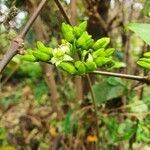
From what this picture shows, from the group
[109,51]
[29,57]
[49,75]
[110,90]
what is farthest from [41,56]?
[49,75]

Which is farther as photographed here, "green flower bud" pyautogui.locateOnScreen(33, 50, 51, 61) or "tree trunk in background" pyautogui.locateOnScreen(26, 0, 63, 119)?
"tree trunk in background" pyautogui.locateOnScreen(26, 0, 63, 119)

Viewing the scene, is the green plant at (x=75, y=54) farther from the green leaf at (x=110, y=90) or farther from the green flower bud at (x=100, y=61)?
the green leaf at (x=110, y=90)

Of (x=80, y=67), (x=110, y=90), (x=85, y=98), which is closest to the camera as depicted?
(x=80, y=67)

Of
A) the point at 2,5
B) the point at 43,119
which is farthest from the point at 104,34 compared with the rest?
the point at 2,5

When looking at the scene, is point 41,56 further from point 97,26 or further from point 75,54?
point 97,26

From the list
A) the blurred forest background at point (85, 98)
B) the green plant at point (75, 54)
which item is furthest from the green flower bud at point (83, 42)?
the blurred forest background at point (85, 98)

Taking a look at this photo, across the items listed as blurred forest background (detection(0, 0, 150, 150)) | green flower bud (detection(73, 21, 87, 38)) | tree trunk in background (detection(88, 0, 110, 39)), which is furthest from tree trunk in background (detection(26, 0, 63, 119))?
green flower bud (detection(73, 21, 87, 38))

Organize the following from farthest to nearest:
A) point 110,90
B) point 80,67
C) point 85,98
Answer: point 85,98, point 110,90, point 80,67

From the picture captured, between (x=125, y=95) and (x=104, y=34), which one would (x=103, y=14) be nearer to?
(x=104, y=34)

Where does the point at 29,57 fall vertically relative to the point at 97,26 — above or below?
below

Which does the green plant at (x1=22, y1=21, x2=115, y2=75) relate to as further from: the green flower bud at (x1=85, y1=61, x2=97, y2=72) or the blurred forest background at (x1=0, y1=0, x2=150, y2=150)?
the blurred forest background at (x1=0, y1=0, x2=150, y2=150)
